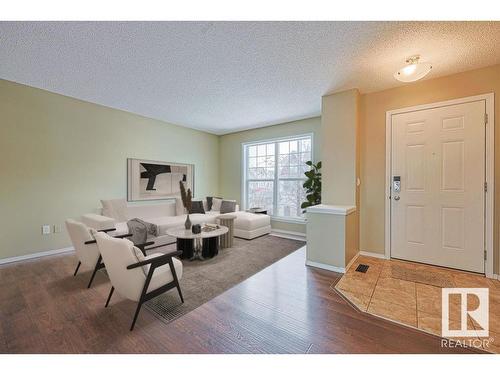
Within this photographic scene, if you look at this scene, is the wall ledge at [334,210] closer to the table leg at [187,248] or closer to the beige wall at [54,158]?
the table leg at [187,248]

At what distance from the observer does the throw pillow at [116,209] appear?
3.88 meters

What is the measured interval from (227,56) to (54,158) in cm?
328

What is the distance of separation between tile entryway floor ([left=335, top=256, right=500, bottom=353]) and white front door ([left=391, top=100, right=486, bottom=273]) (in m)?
0.27

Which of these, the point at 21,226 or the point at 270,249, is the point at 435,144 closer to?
the point at 270,249

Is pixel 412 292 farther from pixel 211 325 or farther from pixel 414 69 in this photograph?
pixel 414 69

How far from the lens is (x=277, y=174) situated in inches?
212

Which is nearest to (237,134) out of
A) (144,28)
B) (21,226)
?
(144,28)

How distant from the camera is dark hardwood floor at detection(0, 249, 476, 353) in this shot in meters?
1.51

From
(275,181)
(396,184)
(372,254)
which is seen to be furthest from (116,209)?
(396,184)

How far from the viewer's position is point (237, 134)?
238 inches

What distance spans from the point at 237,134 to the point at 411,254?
4682 mm

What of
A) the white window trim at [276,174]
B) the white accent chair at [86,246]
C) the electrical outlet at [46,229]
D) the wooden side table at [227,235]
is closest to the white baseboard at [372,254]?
the white window trim at [276,174]
